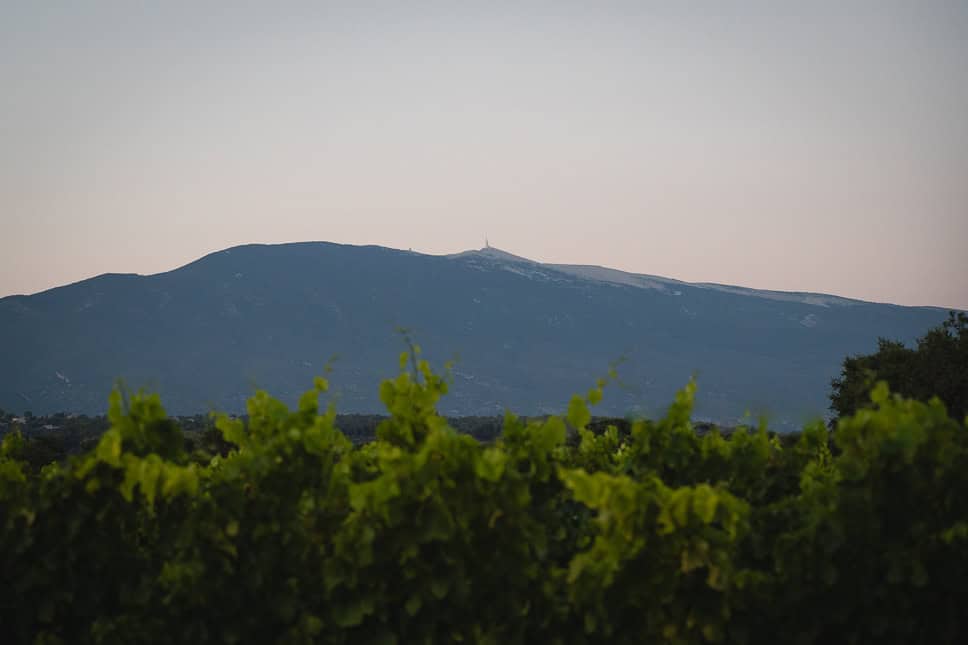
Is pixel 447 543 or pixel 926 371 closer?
pixel 447 543

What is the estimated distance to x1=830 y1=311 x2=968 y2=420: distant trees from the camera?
42781 mm

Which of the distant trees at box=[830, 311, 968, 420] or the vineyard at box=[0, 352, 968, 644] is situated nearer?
the vineyard at box=[0, 352, 968, 644]

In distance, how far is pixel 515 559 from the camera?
761 cm

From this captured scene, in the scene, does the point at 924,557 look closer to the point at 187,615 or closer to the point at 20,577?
the point at 187,615

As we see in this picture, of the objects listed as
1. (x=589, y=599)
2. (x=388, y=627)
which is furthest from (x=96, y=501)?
(x=589, y=599)

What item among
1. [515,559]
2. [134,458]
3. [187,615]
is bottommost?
[187,615]

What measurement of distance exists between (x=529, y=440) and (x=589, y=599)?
1534 mm

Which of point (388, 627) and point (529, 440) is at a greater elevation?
point (529, 440)

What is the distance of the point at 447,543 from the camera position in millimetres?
7516

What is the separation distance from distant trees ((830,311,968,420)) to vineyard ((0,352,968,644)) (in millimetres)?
36238

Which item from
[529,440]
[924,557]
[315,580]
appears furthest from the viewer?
[529,440]

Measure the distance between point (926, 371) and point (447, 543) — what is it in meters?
41.8

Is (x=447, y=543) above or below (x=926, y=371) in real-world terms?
above

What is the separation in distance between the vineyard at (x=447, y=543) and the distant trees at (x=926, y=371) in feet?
119
